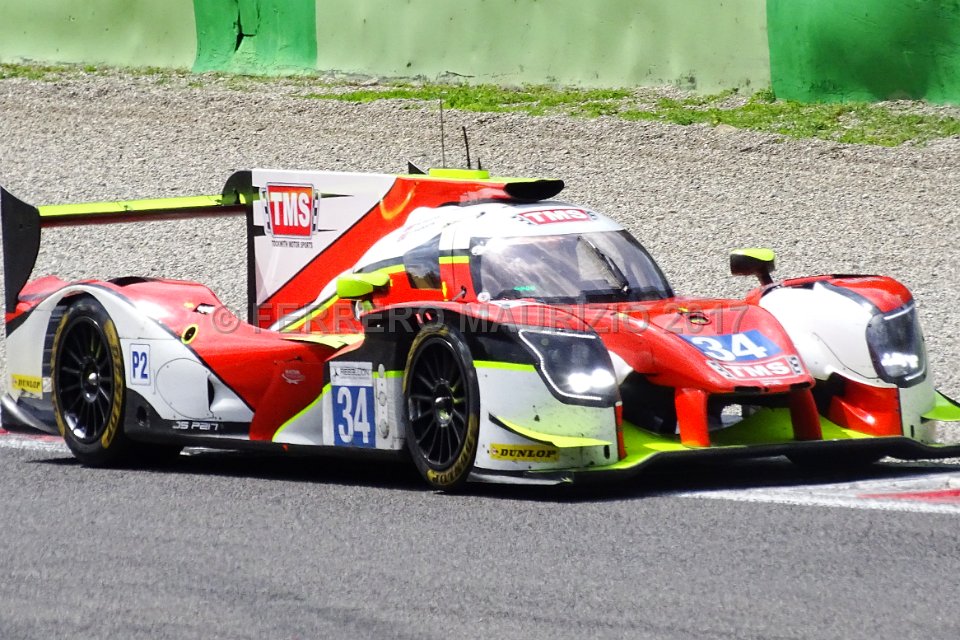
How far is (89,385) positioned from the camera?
8.36m

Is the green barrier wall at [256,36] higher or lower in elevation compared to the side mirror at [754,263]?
higher

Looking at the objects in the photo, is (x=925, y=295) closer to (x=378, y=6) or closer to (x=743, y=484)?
(x=743, y=484)

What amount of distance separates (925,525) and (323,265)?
3771 millimetres

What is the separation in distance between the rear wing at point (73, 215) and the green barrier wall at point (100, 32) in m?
9.06

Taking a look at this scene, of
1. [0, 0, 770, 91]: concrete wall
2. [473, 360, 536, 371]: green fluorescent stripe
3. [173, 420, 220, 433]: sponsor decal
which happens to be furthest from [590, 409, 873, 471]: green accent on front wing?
[0, 0, 770, 91]: concrete wall

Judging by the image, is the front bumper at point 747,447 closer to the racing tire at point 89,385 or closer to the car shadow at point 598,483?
the car shadow at point 598,483

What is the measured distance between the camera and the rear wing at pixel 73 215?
28.6 ft

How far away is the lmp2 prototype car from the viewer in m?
6.34

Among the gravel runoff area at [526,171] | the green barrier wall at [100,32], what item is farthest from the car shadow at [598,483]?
the green barrier wall at [100,32]

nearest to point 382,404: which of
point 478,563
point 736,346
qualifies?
point 736,346

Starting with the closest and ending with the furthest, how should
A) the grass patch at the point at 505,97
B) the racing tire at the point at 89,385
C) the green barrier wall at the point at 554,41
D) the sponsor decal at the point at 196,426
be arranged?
the sponsor decal at the point at 196,426, the racing tire at the point at 89,385, the green barrier wall at the point at 554,41, the grass patch at the point at 505,97

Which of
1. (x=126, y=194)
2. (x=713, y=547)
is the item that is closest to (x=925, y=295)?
(x=713, y=547)

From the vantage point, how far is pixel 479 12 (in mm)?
15789

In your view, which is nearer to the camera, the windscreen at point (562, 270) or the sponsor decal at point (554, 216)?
the windscreen at point (562, 270)
